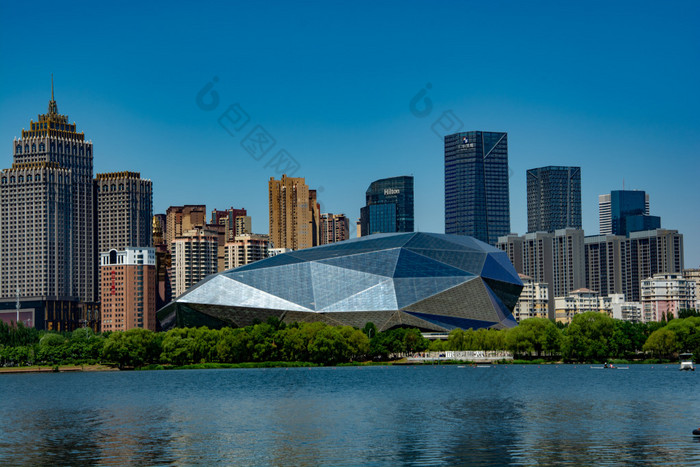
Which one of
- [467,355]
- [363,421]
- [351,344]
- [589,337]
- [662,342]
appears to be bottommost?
[363,421]

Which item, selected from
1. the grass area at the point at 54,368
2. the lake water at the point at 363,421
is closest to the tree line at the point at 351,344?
the grass area at the point at 54,368

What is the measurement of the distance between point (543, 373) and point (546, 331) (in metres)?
30.0

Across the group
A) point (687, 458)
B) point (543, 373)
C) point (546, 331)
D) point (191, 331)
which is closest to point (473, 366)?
point (546, 331)

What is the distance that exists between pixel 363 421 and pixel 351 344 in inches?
3737

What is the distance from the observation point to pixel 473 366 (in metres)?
158

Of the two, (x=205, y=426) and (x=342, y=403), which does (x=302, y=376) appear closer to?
(x=342, y=403)

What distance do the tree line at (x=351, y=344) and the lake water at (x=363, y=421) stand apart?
26.7m

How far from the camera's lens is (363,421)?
7256 cm

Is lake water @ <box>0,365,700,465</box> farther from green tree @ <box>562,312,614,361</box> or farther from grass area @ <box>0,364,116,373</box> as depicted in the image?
grass area @ <box>0,364,116,373</box>

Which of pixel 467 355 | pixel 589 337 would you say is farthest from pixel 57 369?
pixel 589 337

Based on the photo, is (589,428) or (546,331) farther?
(546,331)

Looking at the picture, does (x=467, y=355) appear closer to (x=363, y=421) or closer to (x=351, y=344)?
(x=351, y=344)

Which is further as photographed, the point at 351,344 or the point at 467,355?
the point at 467,355

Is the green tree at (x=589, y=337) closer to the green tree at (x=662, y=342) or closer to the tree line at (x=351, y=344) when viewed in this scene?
the tree line at (x=351, y=344)
